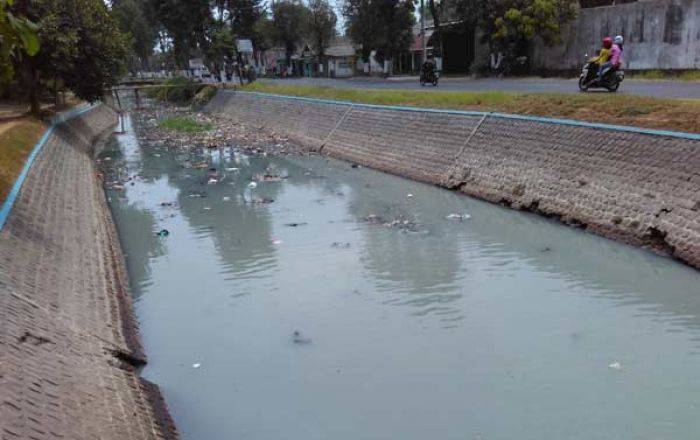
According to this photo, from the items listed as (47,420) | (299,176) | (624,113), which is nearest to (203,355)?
(47,420)

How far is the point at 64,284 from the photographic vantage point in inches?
250

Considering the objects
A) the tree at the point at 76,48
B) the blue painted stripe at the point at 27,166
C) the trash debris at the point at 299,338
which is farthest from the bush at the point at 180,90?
the trash debris at the point at 299,338

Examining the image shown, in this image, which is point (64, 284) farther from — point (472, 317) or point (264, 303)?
point (472, 317)

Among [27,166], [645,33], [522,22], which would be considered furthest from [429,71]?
[27,166]

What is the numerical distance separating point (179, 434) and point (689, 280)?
245 inches

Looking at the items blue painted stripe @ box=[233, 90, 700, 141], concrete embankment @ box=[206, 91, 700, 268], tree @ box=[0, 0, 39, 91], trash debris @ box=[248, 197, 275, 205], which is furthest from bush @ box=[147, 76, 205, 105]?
tree @ box=[0, 0, 39, 91]

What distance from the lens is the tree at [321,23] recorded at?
52.7m

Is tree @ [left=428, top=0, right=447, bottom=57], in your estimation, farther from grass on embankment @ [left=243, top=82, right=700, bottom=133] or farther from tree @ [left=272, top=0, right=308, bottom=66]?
tree @ [left=272, top=0, right=308, bottom=66]

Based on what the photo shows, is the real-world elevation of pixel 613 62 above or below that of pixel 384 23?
below

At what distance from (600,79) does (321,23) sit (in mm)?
43443

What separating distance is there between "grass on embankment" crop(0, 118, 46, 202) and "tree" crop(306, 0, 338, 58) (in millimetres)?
38880

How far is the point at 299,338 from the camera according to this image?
20.9 feet

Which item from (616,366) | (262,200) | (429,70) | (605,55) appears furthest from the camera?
(429,70)

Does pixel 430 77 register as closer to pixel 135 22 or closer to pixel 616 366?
pixel 616 366
